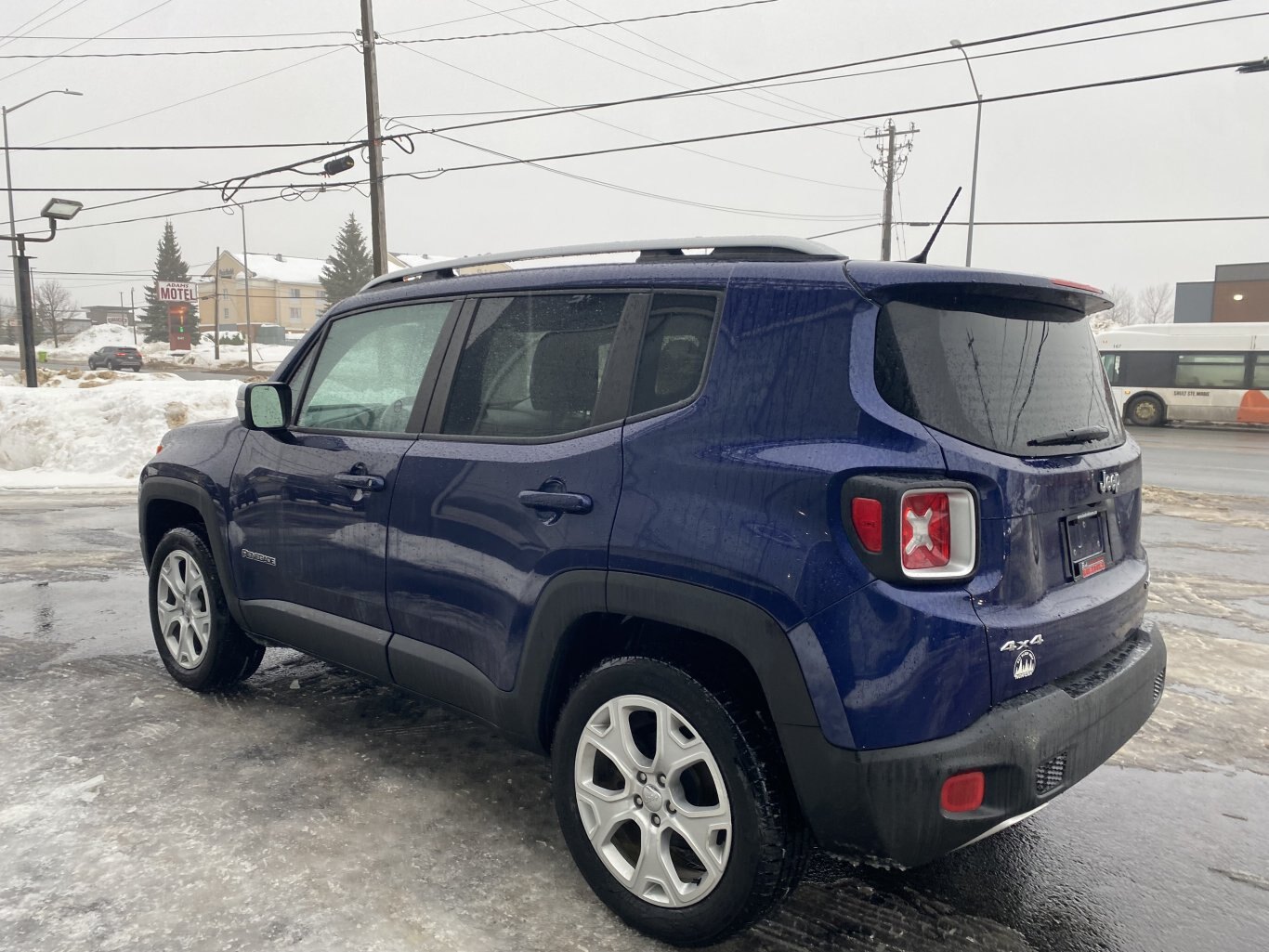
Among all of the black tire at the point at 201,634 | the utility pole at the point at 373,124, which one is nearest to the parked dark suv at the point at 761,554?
the black tire at the point at 201,634

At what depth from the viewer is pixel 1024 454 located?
2.43 meters

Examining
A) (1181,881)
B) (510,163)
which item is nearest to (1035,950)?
(1181,881)

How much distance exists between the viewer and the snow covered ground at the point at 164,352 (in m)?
60.2

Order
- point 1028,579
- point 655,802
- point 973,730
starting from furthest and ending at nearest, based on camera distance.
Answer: point 655,802
point 1028,579
point 973,730

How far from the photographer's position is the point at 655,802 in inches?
100

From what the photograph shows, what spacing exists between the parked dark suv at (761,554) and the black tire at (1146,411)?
2625cm

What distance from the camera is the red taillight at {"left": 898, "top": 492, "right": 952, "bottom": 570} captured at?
2.19 meters

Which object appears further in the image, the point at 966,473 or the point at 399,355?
the point at 399,355

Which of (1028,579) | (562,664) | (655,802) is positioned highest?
(1028,579)

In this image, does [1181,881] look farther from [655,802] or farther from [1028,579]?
[655,802]

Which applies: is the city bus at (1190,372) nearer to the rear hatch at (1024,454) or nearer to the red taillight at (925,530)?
the rear hatch at (1024,454)

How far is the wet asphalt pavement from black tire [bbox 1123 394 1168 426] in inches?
948

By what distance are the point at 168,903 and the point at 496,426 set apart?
67.1 inches

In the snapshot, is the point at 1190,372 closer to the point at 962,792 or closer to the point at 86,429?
the point at 86,429
